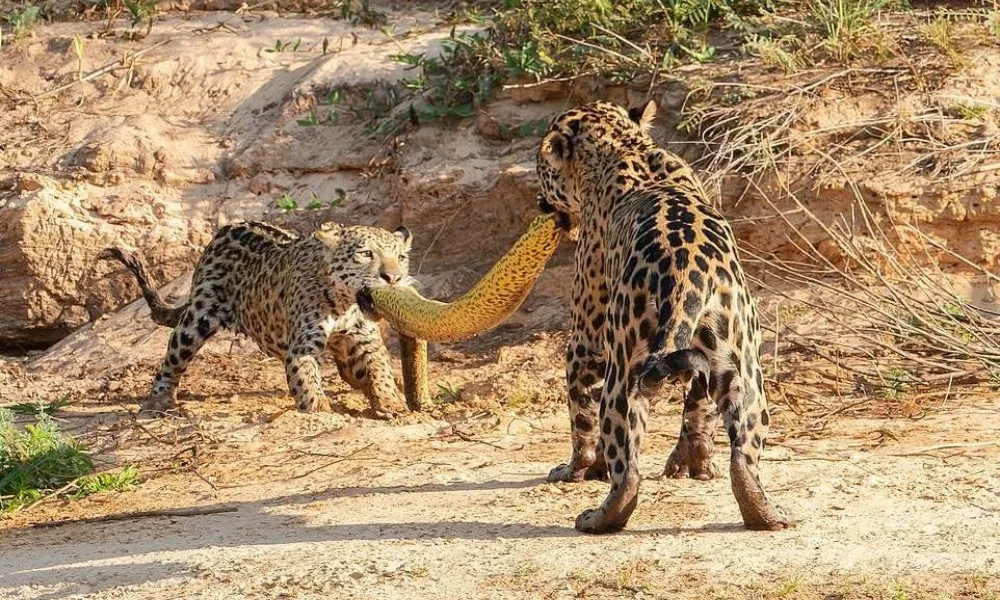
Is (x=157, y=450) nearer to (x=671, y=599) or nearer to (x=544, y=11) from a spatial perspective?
(x=671, y=599)

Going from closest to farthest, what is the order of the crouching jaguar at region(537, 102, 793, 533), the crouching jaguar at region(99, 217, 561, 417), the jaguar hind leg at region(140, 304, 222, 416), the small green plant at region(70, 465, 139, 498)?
the crouching jaguar at region(537, 102, 793, 533), the small green plant at region(70, 465, 139, 498), the crouching jaguar at region(99, 217, 561, 417), the jaguar hind leg at region(140, 304, 222, 416)

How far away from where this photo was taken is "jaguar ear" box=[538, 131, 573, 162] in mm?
9109

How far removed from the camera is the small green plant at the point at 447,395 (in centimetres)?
1162

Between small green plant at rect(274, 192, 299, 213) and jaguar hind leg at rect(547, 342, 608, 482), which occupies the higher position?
small green plant at rect(274, 192, 299, 213)

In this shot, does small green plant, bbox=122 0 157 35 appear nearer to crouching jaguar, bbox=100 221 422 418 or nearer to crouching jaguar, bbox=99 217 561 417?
crouching jaguar, bbox=99 217 561 417

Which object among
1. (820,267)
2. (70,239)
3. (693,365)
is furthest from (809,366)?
(70,239)

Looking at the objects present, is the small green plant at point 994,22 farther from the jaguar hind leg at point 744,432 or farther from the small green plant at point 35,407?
the small green plant at point 35,407

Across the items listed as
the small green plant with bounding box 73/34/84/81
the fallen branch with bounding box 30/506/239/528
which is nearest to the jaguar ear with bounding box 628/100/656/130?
the fallen branch with bounding box 30/506/239/528

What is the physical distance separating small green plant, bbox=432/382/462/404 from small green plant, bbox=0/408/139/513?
278 cm

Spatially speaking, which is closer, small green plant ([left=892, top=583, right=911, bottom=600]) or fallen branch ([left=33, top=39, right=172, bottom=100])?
small green plant ([left=892, top=583, right=911, bottom=600])

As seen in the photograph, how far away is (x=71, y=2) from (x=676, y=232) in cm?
1141

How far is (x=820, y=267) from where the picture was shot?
1205cm

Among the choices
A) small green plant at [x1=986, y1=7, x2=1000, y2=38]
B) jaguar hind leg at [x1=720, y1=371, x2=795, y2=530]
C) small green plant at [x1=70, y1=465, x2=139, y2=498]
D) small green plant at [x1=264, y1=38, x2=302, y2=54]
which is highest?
small green plant at [x1=986, y1=7, x2=1000, y2=38]

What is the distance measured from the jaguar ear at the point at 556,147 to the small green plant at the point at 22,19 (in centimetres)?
882
